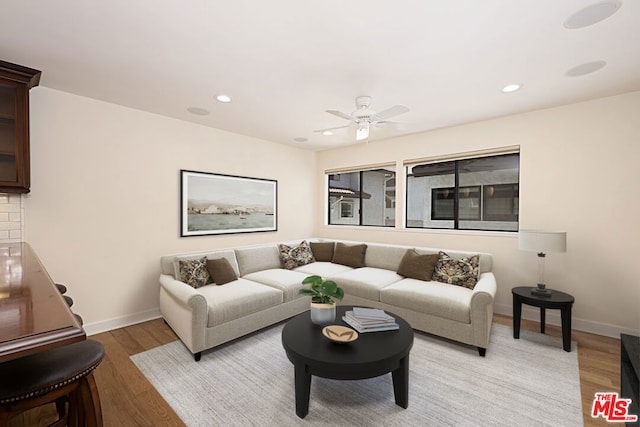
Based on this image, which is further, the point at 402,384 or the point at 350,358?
the point at 402,384

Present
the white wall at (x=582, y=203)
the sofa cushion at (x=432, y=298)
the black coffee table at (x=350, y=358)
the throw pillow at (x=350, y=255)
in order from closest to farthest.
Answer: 1. the black coffee table at (x=350, y=358)
2. the sofa cushion at (x=432, y=298)
3. the white wall at (x=582, y=203)
4. the throw pillow at (x=350, y=255)

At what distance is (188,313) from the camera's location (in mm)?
2664

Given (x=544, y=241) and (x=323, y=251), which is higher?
(x=544, y=241)

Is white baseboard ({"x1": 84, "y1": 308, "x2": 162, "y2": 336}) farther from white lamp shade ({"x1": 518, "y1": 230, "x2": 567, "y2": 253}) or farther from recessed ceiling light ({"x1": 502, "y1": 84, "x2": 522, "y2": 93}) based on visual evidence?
recessed ceiling light ({"x1": 502, "y1": 84, "x2": 522, "y2": 93})

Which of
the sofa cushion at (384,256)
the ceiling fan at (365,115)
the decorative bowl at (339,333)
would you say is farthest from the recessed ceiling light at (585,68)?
the decorative bowl at (339,333)

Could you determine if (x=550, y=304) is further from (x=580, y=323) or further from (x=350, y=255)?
(x=350, y=255)

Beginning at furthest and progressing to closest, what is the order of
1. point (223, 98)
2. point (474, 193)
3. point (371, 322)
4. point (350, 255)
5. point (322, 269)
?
point (350, 255) → point (474, 193) → point (322, 269) → point (223, 98) → point (371, 322)

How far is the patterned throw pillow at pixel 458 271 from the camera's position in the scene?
3.31 m

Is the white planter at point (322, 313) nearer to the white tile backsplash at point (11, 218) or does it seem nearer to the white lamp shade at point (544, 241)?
the white lamp shade at point (544, 241)

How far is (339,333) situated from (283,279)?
5.30 ft

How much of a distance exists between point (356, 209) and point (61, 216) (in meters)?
4.29

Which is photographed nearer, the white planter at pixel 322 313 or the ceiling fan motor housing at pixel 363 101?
the white planter at pixel 322 313

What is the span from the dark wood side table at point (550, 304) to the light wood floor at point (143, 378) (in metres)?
0.21

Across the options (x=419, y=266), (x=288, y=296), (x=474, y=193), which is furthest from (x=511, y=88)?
(x=288, y=296)
